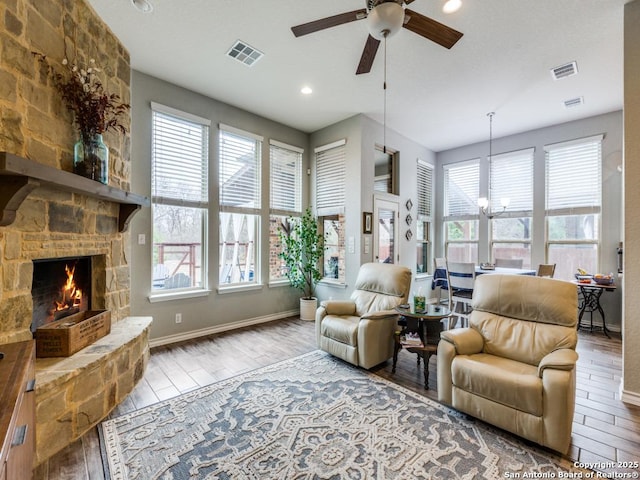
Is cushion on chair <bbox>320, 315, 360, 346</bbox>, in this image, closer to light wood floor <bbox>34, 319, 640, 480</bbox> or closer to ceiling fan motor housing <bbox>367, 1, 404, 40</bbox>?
light wood floor <bbox>34, 319, 640, 480</bbox>

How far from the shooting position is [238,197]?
4523 millimetres

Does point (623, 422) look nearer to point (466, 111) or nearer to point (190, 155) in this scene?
point (466, 111)

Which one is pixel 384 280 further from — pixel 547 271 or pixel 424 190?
pixel 424 190

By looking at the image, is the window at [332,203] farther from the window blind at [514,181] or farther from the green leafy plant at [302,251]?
the window blind at [514,181]

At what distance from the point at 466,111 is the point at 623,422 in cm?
417

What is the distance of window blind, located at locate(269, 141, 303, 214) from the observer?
501 cm

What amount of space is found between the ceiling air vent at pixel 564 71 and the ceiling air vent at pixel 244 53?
11.3 ft

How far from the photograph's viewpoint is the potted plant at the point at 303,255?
496 cm

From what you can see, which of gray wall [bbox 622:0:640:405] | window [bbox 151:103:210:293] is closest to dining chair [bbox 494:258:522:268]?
gray wall [bbox 622:0:640:405]

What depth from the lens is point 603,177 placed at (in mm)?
4602

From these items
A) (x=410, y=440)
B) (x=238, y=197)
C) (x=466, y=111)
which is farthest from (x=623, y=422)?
(x=238, y=197)

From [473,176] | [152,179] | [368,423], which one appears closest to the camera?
[368,423]

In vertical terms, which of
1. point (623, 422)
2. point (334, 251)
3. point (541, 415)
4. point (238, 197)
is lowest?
point (623, 422)

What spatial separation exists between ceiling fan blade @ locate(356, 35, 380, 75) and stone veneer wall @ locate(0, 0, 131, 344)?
245cm
